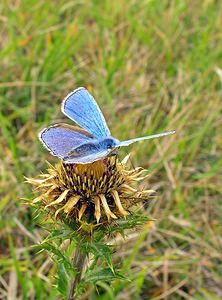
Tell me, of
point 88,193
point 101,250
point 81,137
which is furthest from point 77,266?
point 81,137

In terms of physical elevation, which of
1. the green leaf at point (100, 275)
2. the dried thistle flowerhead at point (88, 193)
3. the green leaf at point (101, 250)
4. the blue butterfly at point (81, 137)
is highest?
the blue butterfly at point (81, 137)

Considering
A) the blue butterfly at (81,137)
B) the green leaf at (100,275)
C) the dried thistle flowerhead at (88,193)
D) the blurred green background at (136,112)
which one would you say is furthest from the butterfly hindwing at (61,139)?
the blurred green background at (136,112)

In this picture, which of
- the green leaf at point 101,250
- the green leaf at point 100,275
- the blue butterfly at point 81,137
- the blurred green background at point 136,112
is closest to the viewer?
the blue butterfly at point 81,137

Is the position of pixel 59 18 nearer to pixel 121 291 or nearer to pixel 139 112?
pixel 139 112

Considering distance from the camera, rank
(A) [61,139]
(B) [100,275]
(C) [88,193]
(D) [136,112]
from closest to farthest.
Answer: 1. (A) [61,139]
2. (C) [88,193]
3. (B) [100,275]
4. (D) [136,112]

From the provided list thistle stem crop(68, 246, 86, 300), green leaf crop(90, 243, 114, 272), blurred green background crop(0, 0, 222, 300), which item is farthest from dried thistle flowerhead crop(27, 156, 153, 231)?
blurred green background crop(0, 0, 222, 300)

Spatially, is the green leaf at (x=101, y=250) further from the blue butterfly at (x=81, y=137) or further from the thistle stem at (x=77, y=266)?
the blue butterfly at (x=81, y=137)

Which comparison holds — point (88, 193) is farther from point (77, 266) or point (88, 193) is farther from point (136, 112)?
point (136, 112)
